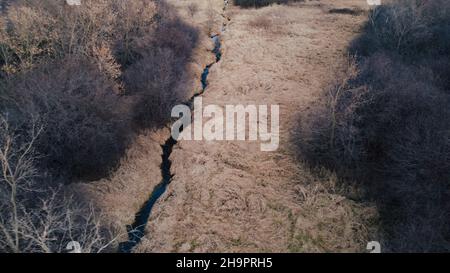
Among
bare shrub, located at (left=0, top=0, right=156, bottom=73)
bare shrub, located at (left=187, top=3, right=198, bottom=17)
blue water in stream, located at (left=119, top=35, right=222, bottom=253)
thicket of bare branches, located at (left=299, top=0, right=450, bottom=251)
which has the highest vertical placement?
bare shrub, located at (left=187, top=3, right=198, bottom=17)

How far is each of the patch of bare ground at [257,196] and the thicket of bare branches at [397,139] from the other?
54.4 inches

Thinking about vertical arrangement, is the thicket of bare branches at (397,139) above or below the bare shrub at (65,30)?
below

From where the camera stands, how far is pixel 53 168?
18719 mm

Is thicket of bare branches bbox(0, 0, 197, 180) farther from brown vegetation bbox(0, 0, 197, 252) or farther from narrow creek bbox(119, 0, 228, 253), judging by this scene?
narrow creek bbox(119, 0, 228, 253)

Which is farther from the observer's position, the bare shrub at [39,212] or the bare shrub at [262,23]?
the bare shrub at [262,23]

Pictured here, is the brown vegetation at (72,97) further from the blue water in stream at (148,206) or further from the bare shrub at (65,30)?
the blue water in stream at (148,206)

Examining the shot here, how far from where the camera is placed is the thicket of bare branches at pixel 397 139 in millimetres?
16250

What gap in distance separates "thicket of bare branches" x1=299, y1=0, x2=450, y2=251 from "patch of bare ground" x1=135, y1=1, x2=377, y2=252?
138cm

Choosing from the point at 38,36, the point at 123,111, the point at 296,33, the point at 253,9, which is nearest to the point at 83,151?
the point at 123,111

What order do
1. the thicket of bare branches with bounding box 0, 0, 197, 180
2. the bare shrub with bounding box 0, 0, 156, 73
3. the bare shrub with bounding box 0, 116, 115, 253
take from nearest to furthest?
1. the bare shrub with bounding box 0, 116, 115, 253
2. the thicket of bare branches with bounding box 0, 0, 197, 180
3. the bare shrub with bounding box 0, 0, 156, 73

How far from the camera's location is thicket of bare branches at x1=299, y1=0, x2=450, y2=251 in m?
16.2

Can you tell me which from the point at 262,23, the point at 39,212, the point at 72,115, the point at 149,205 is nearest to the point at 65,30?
the point at 72,115

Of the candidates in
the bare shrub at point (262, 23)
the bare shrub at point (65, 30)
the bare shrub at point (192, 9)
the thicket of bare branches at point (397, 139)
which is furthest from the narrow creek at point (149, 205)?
the bare shrub at point (192, 9)

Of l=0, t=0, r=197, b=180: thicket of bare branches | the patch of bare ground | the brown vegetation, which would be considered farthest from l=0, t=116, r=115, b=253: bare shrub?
the patch of bare ground
